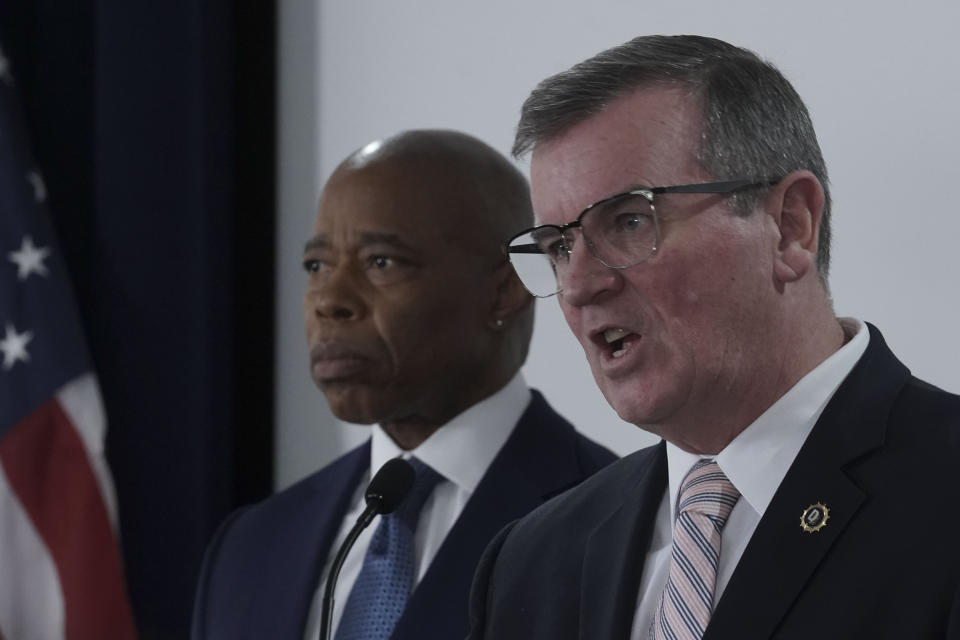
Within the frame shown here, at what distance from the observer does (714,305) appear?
133 cm

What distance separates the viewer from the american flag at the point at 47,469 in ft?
9.78

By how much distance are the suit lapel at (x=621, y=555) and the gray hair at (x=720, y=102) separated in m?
0.30

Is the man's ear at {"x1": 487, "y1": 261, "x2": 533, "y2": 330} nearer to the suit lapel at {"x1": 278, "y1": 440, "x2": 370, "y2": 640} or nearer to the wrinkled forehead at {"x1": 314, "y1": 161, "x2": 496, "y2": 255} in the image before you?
the wrinkled forehead at {"x1": 314, "y1": 161, "x2": 496, "y2": 255}

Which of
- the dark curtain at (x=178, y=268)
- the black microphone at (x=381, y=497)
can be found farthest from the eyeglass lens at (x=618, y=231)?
the dark curtain at (x=178, y=268)

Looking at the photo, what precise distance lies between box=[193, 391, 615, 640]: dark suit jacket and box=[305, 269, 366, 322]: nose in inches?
10.6

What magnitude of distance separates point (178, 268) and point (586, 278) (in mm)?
2019

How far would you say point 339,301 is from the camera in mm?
1987

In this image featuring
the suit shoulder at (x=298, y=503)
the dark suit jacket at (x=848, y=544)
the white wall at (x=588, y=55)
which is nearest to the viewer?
the dark suit jacket at (x=848, y=544)

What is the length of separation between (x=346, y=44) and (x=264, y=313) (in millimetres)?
685

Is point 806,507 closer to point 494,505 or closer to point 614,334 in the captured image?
point 614,334

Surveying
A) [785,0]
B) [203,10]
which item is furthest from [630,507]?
[203,10]

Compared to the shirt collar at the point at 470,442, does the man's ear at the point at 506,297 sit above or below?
above

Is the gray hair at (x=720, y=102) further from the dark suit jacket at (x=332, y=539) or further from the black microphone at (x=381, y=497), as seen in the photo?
the dark suit jacket at (x=332, y=539)

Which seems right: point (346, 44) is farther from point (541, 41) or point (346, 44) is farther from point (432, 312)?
point (432, 312)
